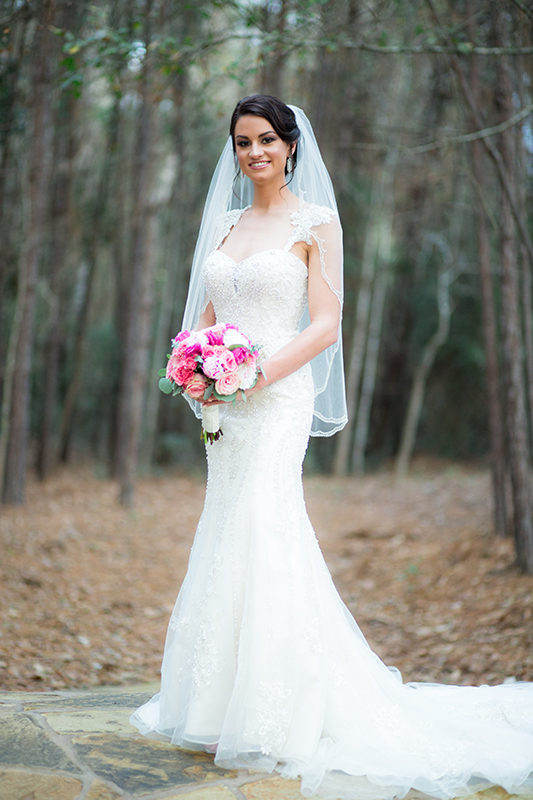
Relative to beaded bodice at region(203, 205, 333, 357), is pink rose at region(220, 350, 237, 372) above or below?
below

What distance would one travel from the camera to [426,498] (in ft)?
39.7

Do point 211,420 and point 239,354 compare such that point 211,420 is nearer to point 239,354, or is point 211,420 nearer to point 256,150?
point 239,354

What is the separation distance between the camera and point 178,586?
7164 mm

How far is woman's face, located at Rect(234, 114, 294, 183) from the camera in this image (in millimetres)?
3002

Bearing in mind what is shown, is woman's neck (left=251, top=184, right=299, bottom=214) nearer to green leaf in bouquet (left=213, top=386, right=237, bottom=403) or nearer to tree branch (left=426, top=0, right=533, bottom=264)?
green leaf in bouquet (left=213, top=386, right=237, bottom=403)

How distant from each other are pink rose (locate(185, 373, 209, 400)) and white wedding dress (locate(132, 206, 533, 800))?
333 mm

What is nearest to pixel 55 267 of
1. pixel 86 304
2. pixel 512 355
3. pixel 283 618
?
pixel 86 304

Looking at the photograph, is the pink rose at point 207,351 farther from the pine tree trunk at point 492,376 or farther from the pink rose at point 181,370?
the pine tree trunk at point 492,376

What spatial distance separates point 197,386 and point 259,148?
1.10 metres

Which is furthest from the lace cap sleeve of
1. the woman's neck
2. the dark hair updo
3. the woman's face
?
the dark hair updo

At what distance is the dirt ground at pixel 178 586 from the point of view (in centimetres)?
475

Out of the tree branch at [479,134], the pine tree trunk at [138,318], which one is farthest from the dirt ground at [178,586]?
the tree branch at [479,134]

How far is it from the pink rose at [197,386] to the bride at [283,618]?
22 centimetres

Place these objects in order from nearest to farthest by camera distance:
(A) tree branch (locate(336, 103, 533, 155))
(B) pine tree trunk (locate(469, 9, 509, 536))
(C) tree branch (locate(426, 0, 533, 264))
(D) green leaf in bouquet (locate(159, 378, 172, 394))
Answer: (D) green leaf in bouquet (locate(159, 378, 172, 394)) → (A) tree branch (locate(336, 103, 533, 155)) → (C) tree branch (locate(426, 0, 533, 264)) → (B) pine tree trunk (locate(469, 9, 509, 536))
